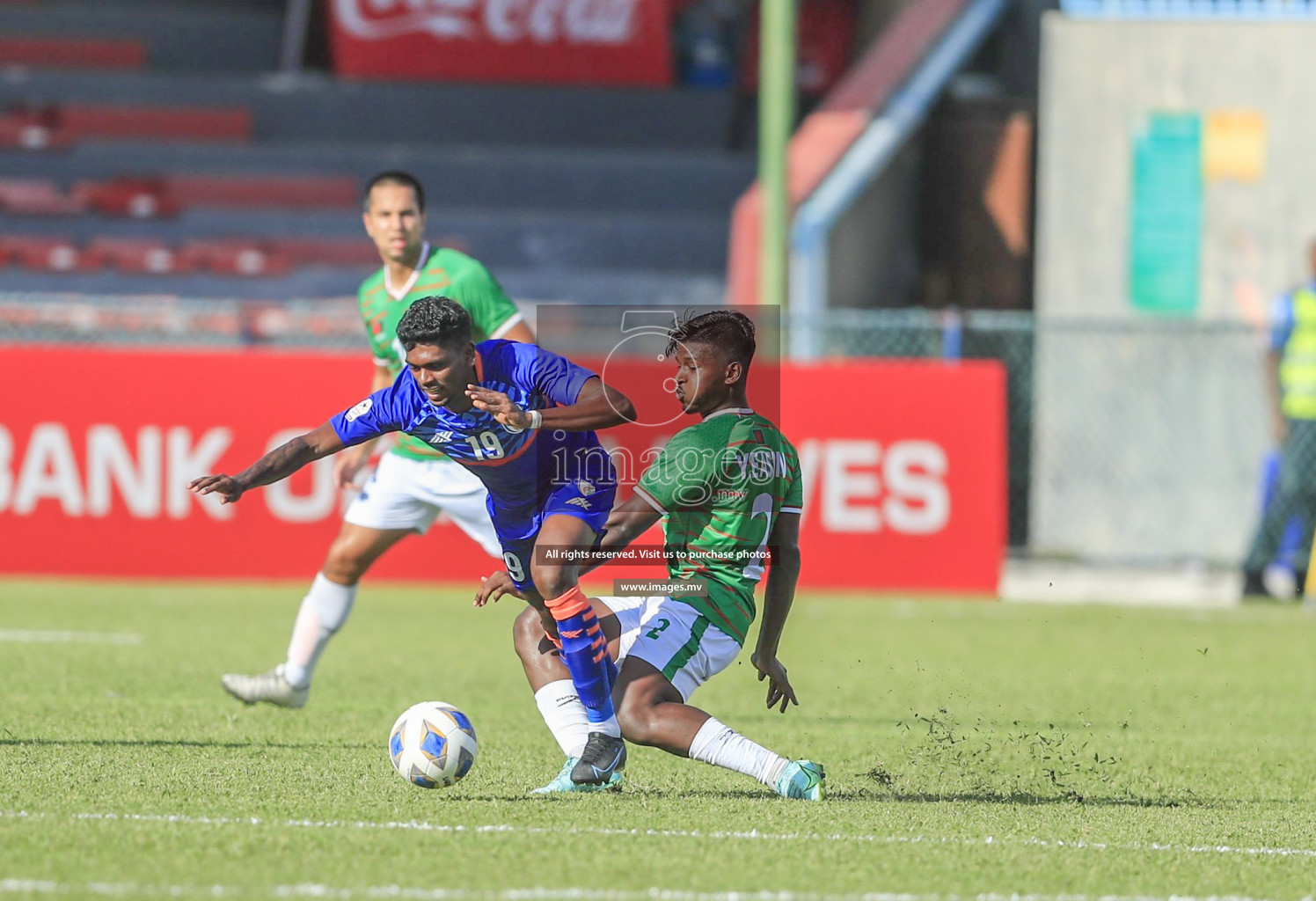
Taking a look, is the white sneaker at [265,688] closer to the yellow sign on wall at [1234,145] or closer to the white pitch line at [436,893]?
the white pitch line at [436,893]

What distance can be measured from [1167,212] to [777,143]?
12.4 feet

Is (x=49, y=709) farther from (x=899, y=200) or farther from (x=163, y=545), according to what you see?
(x=899, y=200)

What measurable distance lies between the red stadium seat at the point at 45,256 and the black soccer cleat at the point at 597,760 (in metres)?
14.3

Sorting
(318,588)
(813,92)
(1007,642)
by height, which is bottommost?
(1007,642)

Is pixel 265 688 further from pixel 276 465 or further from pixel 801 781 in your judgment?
pixel 801 781

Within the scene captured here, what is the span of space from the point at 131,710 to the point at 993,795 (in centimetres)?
338

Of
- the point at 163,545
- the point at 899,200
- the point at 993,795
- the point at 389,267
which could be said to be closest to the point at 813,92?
the point at 899,200

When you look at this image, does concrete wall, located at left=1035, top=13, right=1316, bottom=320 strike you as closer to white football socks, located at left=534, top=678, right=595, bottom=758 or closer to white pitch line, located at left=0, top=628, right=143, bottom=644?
white pitch line, located at left=0, top=628, right=143, bottom=644

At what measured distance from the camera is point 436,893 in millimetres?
4477

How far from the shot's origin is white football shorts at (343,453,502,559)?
299 inches

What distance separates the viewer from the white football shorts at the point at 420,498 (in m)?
7.59

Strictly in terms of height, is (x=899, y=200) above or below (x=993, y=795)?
above

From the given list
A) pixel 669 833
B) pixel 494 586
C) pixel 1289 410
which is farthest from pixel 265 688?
pixel 1289 410

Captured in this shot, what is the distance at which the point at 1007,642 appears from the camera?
10969 mm
